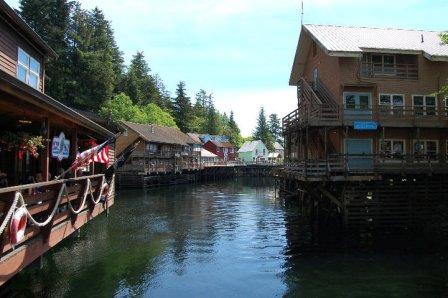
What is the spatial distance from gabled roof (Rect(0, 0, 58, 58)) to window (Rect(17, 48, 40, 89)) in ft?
2.22

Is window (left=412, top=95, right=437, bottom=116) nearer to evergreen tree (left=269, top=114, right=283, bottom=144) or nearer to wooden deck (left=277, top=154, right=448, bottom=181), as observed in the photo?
wooden deck (left=277, top=154, right=448, bottom=181)

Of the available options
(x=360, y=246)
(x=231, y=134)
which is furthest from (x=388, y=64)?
(x=231, y=134)

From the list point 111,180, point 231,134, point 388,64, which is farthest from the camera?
point 231,134

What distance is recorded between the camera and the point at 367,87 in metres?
29.0

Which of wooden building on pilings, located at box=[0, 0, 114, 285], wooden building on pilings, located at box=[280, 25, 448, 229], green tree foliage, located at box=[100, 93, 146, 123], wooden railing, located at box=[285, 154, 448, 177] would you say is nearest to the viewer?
wooden building on pilings, located at box=[0, 0, 114, 285]

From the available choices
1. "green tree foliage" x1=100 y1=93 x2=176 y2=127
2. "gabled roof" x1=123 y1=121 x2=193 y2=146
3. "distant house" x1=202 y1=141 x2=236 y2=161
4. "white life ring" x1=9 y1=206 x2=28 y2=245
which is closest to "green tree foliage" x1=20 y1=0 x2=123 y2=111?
"green tree foliage" x1=100 y1=93 x2=176 y2=127

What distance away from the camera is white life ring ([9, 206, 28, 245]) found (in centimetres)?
766

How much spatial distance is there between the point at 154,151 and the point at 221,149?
190 feet

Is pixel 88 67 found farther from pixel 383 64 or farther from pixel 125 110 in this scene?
pixel 383 64

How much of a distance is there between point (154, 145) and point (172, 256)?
44.3 m

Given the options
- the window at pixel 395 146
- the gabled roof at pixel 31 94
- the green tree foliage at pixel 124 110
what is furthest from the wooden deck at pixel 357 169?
the green tree foliage at pixel 124 110

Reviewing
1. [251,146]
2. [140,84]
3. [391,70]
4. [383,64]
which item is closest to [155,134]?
[140,84]

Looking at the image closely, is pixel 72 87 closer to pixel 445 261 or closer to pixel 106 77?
pixel 106 77

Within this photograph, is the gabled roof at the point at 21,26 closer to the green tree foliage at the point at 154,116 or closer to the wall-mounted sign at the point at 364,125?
the wall-mounted sign at the point at 364,125
